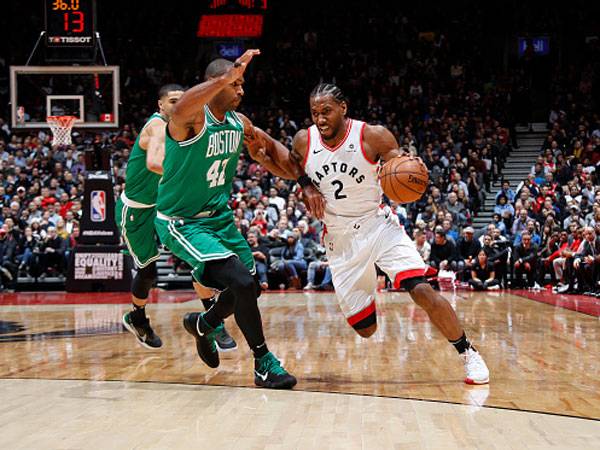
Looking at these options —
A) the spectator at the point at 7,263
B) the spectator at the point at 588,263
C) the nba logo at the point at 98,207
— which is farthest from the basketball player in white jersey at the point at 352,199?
the spectator at the point at 7,263

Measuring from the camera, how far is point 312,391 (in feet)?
14.2

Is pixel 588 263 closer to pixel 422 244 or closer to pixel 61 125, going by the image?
pixel 422 244

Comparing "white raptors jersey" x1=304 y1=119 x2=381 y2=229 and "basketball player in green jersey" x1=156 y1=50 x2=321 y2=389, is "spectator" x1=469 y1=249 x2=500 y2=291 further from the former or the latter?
"basketball player in green jersey" x1=156 y1=50 x2=321 y2=389

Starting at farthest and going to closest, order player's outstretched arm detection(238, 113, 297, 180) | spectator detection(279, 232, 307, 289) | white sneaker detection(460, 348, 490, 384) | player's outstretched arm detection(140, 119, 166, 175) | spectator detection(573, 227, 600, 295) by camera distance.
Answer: spectator detection(279, 232, 307, 289) → spectator detection(573, 227, 600, 295) → player's outstretched arm detection(140, 119, 166, 175) → player's outstretched arm detection(238, 113, 297, 180) → white sneaker detection(460, 348, 490, 384)

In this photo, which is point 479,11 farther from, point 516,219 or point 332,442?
point 332,442

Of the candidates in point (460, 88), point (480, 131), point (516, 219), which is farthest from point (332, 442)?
point (460, 88)

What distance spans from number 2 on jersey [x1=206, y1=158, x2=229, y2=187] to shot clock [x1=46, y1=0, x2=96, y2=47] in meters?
8.77

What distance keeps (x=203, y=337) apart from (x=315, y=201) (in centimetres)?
100

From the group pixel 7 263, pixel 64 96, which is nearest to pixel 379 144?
pixel 64 96

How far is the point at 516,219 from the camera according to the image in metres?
14.5

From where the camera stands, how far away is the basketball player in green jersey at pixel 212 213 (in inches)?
179

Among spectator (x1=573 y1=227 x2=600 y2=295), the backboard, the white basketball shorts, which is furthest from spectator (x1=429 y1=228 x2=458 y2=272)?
the white basketball shorts

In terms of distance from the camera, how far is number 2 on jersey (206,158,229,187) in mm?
4805

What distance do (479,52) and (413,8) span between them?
106 inches
